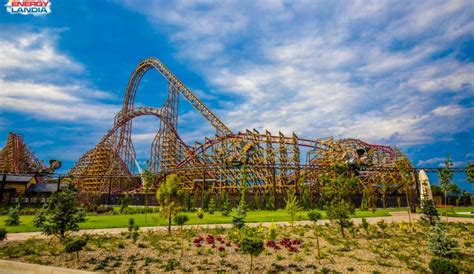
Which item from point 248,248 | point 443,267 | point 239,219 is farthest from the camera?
point 239,219

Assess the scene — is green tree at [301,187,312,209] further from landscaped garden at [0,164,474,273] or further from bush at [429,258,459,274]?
bush at [429,258,459,274]

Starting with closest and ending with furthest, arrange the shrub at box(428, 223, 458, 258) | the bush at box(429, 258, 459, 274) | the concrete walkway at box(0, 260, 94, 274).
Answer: the bush at box(429, 258, 459, 274), the concrete walkway at box(0, 260, 94, 274), the shrub at box(428, 223, 458, 258)

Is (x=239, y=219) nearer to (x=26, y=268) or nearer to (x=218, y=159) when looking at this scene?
(x=26, y=268)

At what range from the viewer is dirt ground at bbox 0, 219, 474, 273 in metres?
8.16

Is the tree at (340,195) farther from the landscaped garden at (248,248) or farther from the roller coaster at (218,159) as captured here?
the roller coaster at (218,159)

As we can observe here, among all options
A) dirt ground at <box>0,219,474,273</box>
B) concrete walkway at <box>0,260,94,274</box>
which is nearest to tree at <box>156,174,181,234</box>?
dirt ground at <box>0,219,474,273</box>

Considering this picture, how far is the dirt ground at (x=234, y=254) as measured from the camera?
816cm

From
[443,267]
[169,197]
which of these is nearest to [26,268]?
[169,197]

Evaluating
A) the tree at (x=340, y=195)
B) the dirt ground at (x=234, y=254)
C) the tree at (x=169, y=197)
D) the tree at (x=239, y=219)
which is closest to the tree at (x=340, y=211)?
the tree at (x=340, y=195)

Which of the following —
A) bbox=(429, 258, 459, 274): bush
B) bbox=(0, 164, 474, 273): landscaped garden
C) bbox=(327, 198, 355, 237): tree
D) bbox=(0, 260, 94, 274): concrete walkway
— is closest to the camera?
bbox=(429, 258, 459, 274): bush

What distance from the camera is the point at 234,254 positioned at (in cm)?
965

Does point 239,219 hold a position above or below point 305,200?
above

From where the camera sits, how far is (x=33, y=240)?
1169 centimetres

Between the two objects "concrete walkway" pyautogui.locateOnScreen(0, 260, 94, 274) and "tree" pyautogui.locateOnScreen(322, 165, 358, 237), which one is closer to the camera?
"concrete walkway" pyautogui.locateOnScreen(0, 260, 94, 274)
